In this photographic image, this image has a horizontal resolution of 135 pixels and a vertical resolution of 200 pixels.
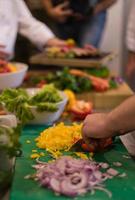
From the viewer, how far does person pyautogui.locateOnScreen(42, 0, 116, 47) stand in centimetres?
290

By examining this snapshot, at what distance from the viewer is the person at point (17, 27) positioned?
6.68 feet

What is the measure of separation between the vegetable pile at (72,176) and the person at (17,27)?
1067mm

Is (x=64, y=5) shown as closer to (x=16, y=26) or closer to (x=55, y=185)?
(x=16, y=26)

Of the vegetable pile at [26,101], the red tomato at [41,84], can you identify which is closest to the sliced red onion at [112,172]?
the vegetable pile at [26,101]

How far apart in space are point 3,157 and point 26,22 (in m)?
1.33

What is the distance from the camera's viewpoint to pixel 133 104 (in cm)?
99

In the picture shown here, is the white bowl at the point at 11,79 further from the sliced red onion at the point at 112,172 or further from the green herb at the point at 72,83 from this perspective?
the sliced red onion at the point at 112,172

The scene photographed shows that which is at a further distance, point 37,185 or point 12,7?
point 12,7

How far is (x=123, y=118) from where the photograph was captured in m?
1.02

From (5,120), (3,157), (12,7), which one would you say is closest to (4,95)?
(5,120)

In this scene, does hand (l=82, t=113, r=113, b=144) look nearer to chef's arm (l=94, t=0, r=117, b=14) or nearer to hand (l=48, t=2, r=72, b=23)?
hand (l=48, t=2, r=72, b=23)

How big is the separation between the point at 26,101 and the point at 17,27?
887 mm

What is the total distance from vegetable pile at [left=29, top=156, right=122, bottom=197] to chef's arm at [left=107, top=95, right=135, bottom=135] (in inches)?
4.3

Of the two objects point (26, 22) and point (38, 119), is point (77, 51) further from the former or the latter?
point (38, 119)
